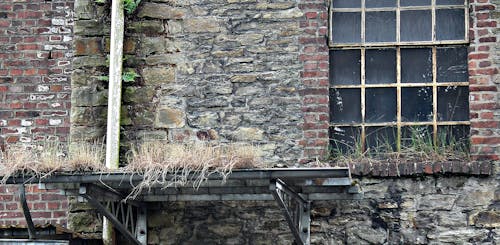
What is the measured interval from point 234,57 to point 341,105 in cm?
105

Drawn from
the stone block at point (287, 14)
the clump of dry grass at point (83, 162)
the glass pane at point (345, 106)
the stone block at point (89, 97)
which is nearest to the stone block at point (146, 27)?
the stone block at point (89, 97)

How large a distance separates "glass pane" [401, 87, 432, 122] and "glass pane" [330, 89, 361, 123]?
40 centimetres

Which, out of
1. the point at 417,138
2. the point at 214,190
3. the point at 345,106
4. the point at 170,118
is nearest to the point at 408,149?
the point at 417,138

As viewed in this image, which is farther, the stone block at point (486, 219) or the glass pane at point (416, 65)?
the glass pane at point (416, 65)

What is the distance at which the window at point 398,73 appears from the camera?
880 centimetres

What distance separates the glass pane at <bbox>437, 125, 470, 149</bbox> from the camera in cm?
866

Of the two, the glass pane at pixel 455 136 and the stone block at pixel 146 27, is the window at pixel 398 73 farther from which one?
the stone block at pixel 146 27

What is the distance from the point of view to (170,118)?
9.01 metres

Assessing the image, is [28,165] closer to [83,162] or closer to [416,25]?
[83,162]

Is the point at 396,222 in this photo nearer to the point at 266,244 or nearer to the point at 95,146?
the point at 266,244

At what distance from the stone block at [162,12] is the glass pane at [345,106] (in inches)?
62.3

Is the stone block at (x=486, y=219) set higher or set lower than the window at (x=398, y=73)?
lower

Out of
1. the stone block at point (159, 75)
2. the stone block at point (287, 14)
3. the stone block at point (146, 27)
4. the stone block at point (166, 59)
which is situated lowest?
the stone block at point (159, 75)

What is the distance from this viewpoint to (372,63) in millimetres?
8953
